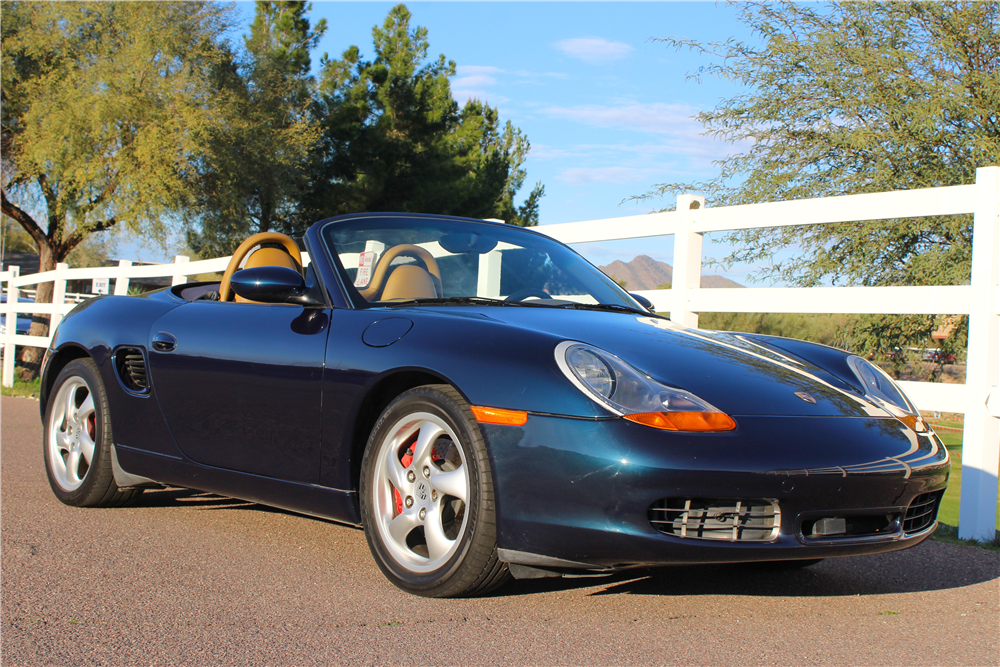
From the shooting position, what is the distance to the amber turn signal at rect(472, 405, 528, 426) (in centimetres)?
272

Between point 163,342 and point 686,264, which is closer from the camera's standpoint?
point 163,342

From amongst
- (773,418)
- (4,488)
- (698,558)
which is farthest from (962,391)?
(4,488)

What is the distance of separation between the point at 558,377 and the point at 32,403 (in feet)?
30.4

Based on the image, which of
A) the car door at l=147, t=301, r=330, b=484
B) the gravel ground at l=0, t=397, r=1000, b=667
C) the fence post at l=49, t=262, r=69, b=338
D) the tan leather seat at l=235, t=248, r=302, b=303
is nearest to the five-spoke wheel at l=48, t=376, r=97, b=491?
the gravel ground at l=0, t=397, r=1000, b=667

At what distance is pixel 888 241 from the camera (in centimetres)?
1208

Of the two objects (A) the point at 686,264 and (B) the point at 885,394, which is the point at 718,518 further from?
(A) the point at 686,264

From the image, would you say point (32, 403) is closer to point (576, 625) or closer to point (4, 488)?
point (4, 488)

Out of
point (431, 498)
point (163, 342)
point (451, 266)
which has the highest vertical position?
point (451, 266)

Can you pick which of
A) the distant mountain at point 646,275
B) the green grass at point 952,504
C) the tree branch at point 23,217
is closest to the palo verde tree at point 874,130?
the green grass at point 952,504

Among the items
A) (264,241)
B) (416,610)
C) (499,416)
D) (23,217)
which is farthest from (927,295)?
(23,217)

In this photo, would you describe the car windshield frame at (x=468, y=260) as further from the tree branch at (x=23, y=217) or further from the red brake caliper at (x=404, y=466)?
the tree branch at (x=23, y=217)

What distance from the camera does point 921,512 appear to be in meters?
3.04

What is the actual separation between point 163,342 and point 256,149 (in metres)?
22.6

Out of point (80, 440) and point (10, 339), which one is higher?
point (80, 440)
